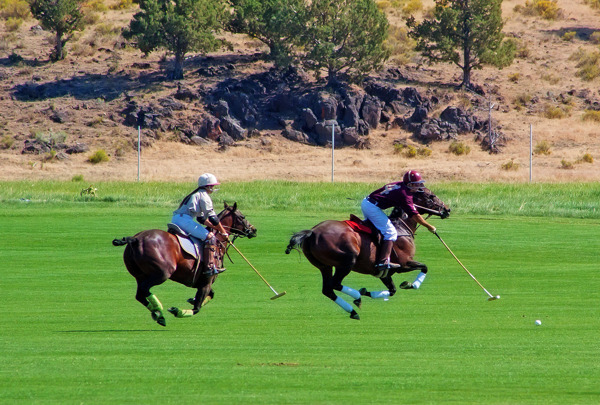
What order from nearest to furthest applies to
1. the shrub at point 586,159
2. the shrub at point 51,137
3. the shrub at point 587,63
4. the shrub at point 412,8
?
the shrub at point 586,159 < the shrub at point 51,137 < the shrub at point 587,63 < the shrub at point 412,8

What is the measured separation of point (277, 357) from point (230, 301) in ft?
20.5

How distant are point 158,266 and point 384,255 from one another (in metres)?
4.10

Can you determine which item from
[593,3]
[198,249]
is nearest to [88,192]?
[198,249]

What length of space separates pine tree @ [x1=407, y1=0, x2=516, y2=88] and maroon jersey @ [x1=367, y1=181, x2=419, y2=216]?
55781mm

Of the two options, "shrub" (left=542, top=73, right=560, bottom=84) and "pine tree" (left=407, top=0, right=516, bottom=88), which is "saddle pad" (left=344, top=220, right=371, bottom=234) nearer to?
"pine tree" (left=407, top=0, right=516, bottom=88)

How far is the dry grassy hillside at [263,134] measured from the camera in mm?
60750

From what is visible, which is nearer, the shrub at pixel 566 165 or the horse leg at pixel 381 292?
the horse leg at pixel 381 292

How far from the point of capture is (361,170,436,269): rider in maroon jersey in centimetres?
1588

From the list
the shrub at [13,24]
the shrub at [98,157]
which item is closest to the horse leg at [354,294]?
the shrub at [98,157]

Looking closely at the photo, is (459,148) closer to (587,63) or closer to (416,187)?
(587,63)

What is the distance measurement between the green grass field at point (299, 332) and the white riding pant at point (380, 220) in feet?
4.38

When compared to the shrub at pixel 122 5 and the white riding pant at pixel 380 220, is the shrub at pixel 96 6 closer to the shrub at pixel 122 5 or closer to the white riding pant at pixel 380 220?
the shrub at pixel 122 5

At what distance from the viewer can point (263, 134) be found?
68.7 meters

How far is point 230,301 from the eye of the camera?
57.3ft
